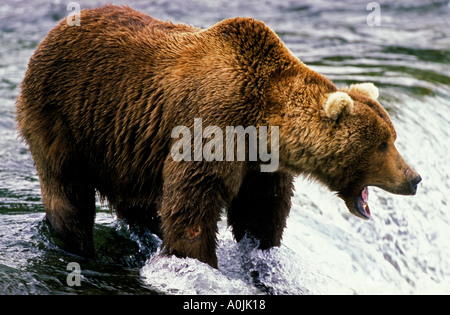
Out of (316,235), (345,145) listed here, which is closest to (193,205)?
(345,145)

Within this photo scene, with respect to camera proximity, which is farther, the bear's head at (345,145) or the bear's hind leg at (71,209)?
the bear's hind leg at (71,209)

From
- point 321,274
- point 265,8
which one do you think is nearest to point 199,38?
point 321,274

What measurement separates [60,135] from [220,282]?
6.38ft

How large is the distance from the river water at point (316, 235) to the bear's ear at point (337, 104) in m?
1.63

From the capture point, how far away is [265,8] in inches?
710

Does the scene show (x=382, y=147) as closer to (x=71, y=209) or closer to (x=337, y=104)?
(x=337, y=104)

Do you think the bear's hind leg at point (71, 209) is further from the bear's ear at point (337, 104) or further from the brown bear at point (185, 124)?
the bear's ear at point (337, 104)

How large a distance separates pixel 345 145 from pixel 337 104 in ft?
1.27

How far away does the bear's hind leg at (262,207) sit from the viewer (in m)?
5.90

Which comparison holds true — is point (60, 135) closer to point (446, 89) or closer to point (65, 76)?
point (65, 76)

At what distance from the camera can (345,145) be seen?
5.41 metres

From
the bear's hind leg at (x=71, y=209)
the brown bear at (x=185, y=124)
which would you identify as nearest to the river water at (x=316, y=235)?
the bear's hind leg at (x=71, y=209)

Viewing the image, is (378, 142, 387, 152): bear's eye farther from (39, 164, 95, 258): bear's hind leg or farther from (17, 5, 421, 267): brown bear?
(39, 164, 95, 258): bear's hind leg

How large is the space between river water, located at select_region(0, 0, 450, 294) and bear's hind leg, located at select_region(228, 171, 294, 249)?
165 millimetres
